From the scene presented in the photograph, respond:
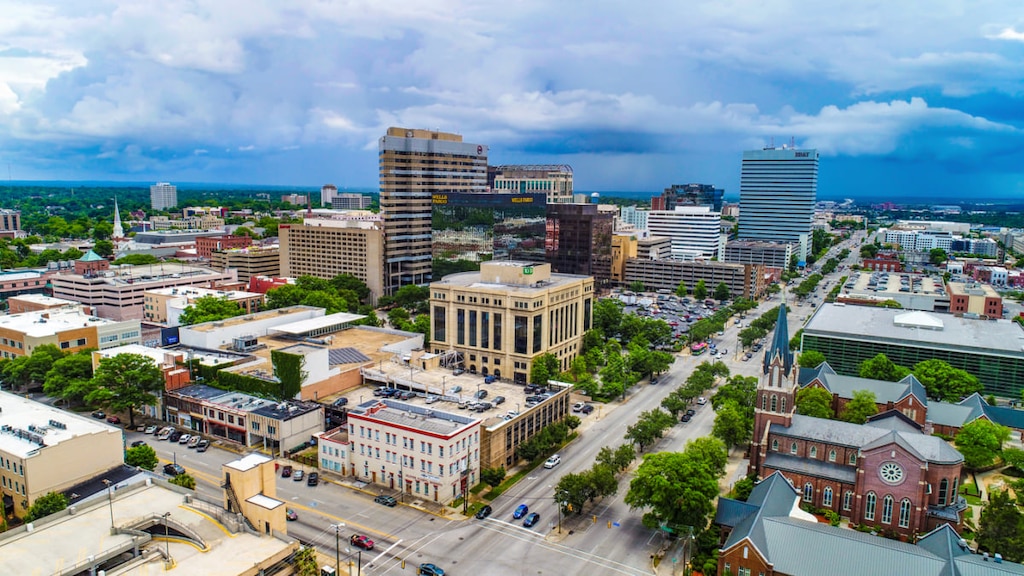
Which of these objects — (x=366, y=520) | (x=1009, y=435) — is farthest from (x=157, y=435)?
(x=1009, y=435)

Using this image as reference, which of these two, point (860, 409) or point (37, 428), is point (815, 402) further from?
point (37, 428)

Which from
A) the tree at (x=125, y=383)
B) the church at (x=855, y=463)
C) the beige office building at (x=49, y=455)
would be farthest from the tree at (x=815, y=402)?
the tree at (x=125, y=383)

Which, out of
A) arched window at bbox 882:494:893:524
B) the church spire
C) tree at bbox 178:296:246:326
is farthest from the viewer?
tree at bbox 178:296:246:326

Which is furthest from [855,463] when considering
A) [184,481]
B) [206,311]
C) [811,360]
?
[206,311]

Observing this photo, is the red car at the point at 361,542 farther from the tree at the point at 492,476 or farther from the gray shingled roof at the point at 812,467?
the gray shingled roof at the point at 812,467

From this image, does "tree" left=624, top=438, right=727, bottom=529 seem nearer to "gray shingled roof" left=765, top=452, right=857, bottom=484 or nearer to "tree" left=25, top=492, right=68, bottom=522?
"gray shingled roof" left=765, top=452, right=857, bottom=484

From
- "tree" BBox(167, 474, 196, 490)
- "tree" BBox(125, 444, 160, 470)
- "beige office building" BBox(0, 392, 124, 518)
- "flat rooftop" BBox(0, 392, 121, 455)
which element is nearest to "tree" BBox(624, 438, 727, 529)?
"tree" BBox(167, 474, 196, 490)

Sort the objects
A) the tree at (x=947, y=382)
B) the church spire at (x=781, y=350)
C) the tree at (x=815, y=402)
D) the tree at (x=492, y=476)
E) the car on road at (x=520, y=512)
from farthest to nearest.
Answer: the tree at (x=947, y=382), the tree at (x=815, y=402), the tree at (x=492, y=476), the church spire at (x=781, y=350), the car on road at (x=520, y=512)
